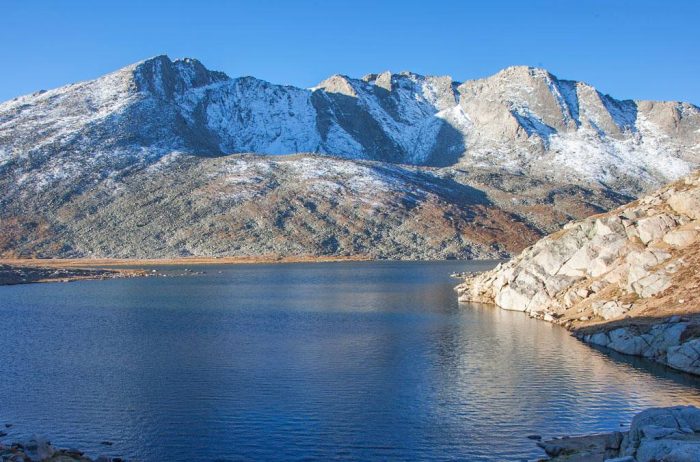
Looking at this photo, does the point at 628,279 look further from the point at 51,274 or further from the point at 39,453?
the point at 51,274

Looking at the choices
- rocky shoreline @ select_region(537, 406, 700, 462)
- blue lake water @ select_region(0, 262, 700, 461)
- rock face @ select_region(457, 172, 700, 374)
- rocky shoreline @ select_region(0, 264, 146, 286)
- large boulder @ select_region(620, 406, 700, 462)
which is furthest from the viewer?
rocky shoreline @ select_region(0, 264, 146, 286)

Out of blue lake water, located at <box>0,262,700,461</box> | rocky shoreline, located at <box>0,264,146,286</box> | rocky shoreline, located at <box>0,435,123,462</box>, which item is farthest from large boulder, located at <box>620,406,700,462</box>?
rocky shoreline, located at <box>0,264,146,286</box>

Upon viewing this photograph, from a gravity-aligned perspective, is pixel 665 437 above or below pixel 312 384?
above

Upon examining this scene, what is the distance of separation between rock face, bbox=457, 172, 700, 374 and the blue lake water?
10.5 ft

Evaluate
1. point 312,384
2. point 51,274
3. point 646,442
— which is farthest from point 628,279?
point 51,274

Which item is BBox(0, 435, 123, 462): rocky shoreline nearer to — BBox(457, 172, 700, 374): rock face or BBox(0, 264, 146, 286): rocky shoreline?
BBox(457, 172, 700, 374): rock face

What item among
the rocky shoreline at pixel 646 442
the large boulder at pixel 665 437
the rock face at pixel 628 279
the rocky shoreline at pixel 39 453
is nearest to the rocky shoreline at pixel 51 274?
the rock face at pixel 628 279

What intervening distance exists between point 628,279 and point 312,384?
1584 inches

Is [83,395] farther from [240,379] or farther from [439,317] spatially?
[439,317]

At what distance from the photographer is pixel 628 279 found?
70812 mm

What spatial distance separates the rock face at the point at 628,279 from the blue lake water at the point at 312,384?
3189mm

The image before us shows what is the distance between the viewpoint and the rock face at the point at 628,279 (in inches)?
2292

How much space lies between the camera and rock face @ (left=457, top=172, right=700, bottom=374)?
191 ft

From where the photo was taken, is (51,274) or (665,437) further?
(51,274)
